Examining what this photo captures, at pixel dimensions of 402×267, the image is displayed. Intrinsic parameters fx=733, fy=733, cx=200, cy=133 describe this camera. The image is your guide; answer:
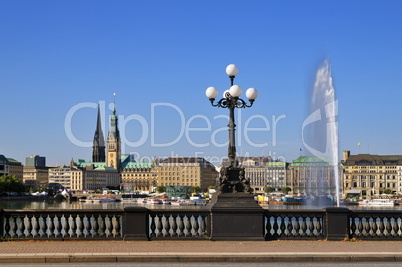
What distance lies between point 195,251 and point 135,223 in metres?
2.95

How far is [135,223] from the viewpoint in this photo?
68.9 feet

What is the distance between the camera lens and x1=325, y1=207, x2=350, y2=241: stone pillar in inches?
853

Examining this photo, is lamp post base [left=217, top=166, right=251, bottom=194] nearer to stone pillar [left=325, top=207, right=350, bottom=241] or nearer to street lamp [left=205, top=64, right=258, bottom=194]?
street lamp [left=205, top=64, right=258, bottom=194]

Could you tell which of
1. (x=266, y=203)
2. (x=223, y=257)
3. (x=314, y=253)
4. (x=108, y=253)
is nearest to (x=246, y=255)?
(x=223, y=257)

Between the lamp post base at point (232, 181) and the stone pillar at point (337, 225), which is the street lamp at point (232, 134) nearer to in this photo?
the lamp post base at point (232, 181)

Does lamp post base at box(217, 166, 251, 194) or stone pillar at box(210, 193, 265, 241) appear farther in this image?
lamp post base at box(217, 166, 251, 194)

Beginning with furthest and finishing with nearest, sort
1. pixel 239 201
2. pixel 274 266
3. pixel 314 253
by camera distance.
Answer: pixel 239 201 < pixel 314 253 < pixel 274 266

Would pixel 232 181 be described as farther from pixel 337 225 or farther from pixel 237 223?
pixel 337 225

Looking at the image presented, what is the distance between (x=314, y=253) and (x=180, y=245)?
3908 mm

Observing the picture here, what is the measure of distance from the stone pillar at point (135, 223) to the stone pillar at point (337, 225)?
5388mm

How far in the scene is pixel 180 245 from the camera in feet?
66.1

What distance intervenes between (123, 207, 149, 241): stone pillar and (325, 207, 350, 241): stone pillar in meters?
5.39

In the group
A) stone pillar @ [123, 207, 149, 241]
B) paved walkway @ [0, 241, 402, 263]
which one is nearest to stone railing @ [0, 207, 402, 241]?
stone pillar @ [123, 207, 149, 241]

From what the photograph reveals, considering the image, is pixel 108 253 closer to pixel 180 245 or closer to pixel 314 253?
pixel 180 245
